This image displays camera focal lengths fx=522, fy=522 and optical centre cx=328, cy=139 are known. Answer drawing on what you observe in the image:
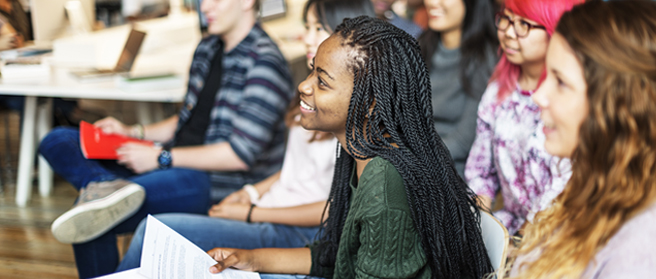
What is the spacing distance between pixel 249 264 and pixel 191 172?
757 mm

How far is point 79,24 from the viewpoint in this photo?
11.0 feet

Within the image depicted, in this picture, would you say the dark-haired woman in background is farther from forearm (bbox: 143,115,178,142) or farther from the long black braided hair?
forearm (bbox: 143,115,178,142)

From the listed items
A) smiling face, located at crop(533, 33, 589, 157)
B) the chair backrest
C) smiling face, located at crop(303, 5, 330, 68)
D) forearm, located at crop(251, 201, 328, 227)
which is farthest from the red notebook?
smiling face, located at crop(533, 33, 589, 157)

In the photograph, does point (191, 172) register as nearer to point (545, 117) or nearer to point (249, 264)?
point (249, 264)

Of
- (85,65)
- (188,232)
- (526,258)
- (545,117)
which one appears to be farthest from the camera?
(85,65)

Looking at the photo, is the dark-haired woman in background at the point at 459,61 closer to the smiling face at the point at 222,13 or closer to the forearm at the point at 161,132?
the smiling face at the point at 222,13

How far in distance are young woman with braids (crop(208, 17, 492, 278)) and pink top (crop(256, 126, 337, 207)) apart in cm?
47

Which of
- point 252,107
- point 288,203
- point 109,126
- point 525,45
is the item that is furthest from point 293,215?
point 109,126

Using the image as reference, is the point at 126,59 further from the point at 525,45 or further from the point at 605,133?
the point at 605,133

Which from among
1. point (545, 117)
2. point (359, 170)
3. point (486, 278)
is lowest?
point (486, 278)

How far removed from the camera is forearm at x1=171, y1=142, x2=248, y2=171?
67.6 inches

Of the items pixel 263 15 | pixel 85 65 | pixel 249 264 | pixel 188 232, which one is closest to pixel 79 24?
pixel 85 65

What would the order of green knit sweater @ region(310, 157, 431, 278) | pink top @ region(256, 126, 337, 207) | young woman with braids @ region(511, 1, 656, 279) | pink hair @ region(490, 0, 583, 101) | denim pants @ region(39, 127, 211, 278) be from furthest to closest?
denim pants @ region(39, 127, 211, 278)
pink top @ region(256, 126, 337, 207)
pink hair @ region(490, 0, 583, 101)
green knit sweater @ region(310, 157, 431, 278)
young woman with braids @ region(511, 1, 656, 279)

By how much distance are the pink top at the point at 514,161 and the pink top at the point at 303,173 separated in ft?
1.34
